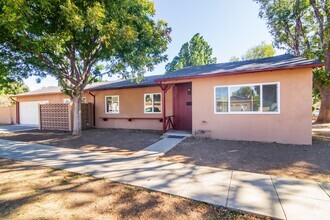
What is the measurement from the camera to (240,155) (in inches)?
231

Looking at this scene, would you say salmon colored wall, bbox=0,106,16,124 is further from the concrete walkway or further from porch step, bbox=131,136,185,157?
porch step, bbox=131,136,185,157

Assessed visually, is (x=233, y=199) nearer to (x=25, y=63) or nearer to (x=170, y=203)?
(x=170, y=203)

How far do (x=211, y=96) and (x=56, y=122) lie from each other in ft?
35.7

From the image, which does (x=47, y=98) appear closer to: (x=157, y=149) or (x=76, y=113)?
(x=76, y=113)

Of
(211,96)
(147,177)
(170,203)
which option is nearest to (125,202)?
(170,203)

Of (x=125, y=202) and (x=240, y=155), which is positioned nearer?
(x=125, y=202)

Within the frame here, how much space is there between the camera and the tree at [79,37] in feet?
20.9

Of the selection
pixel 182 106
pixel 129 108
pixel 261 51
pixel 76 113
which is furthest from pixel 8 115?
pixel 261 51

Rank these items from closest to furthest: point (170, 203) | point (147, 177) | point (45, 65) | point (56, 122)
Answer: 1. point (170, 203)
2. point (147, 177)
3. point (45, 65)
4. point (56, 122)

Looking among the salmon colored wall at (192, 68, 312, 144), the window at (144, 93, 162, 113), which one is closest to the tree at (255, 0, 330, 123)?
the salmon colored wall at (192, 68, 312, 144)

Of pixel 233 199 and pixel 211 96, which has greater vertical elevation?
pixel 211 96

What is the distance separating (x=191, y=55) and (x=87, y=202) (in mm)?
25864

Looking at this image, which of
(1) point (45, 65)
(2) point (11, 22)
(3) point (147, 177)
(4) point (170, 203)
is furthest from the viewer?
(1) point (45, 65)

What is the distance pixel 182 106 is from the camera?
10.7 m
